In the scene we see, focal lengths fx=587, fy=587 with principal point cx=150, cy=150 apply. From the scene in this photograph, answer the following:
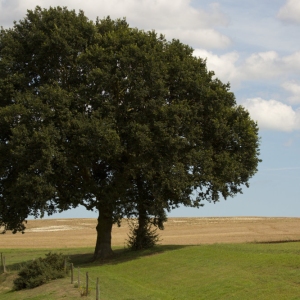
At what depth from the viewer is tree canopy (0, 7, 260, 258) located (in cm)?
3962

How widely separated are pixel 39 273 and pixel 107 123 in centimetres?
1103

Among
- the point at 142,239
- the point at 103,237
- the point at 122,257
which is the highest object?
the point at 103,237

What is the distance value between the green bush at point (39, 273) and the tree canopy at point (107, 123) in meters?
5.01

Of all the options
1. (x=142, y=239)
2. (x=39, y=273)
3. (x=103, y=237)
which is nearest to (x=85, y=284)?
(x=39, y=273)

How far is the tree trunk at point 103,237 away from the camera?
1804 inches

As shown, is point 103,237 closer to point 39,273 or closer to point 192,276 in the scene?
point 39,273

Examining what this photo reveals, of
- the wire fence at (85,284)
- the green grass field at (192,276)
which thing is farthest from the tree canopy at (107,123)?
the wire fence at (85,284)

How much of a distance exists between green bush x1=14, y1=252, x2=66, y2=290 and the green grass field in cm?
86

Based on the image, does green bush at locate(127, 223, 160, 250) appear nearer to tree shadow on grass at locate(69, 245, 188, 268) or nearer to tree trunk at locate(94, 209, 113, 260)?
tree shadow on grass at locate(69, 245, 188, 268)

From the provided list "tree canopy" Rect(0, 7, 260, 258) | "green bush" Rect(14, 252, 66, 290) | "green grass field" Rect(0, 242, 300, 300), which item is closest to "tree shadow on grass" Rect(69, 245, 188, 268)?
"green grass field" Rect(0, 242, 300, 300)

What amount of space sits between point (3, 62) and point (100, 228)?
582 inches

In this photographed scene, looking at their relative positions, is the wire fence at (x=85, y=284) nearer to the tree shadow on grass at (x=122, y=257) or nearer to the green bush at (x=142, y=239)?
the tree shadow on grass at (x=122, y=257)

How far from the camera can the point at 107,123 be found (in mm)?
40031

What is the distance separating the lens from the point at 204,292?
29281mm
